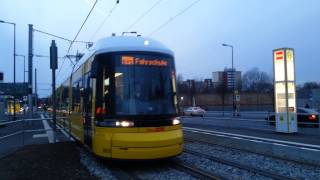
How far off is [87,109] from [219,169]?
4415 millimetres

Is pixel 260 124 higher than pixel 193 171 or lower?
higher

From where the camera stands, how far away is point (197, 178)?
10.4m

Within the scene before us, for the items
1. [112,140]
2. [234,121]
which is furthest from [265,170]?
[234,121]

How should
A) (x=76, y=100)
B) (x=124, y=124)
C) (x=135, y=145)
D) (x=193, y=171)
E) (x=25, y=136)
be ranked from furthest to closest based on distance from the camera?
(x=25, y=136) < (x=76, y=100) < (x=124, y=124) < (x=135, y=145) < (x=193, y=171)

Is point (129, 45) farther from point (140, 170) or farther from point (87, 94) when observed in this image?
point (140, 170)

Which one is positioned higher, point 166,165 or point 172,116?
point 172,116

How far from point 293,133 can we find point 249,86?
127 meters

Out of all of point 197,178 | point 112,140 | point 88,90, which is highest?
point 88,90

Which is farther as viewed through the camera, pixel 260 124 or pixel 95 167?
pixel 260 124

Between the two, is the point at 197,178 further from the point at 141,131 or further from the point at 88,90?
the point at 88,90

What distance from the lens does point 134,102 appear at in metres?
11.6

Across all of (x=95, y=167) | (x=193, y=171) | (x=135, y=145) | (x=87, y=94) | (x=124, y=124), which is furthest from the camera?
(x=87, y=94)

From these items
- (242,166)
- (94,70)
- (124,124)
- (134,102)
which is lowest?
(242,166)

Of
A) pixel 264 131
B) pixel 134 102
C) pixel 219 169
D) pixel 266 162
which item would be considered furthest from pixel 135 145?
pixel 264 131
